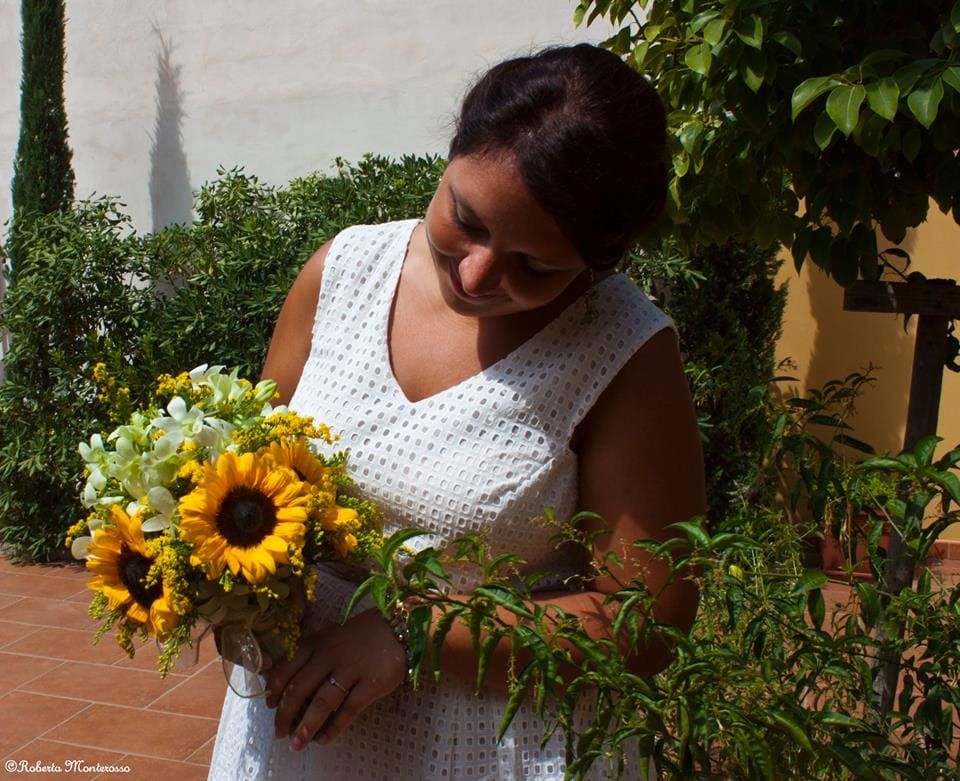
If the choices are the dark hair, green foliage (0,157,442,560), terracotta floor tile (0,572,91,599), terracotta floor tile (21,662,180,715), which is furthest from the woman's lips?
terracotta floor tile (0,572,91,599)

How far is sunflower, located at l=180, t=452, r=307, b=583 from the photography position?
4.39 feet

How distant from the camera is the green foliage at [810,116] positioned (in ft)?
5.49

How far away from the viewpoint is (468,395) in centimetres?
161

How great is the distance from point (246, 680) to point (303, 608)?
22cm

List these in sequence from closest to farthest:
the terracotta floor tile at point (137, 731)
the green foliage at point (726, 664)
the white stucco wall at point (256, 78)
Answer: the green foliage at point (726, 664), the terracotta floor tile at point (137, 731), the white stucco wall at point (256, 78)

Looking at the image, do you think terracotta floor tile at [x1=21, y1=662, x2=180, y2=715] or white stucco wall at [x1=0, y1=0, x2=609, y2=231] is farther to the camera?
white stucco wall at [x1=0, y1=0, x2=609, y2=231]

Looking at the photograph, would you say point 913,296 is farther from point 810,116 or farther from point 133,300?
point 133,300

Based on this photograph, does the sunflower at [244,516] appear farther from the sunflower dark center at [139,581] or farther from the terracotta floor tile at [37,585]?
the terracotta floor tile at [37,585]

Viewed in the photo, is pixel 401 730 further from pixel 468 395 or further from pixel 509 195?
pixel 509 195

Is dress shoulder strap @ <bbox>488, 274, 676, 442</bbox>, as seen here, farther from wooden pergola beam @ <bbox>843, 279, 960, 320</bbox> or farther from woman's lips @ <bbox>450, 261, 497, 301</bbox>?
wooden pergola beam @ <bbox>843, 279, 960, 320</bbox>

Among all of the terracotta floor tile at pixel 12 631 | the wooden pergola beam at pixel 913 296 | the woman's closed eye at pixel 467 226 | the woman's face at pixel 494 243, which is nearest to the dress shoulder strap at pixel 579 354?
the woman's face at pixel 494 243

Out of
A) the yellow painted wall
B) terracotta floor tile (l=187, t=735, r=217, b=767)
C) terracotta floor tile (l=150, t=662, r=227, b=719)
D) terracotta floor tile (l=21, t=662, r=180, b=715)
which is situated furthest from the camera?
the yellow painted wall

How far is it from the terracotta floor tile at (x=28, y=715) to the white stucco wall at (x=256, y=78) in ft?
11.5

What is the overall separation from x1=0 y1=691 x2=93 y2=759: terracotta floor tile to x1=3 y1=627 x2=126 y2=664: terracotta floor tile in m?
0.47
